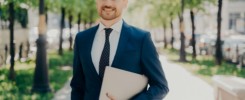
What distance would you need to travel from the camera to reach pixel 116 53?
3.18 m

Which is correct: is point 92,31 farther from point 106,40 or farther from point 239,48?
point 239,48

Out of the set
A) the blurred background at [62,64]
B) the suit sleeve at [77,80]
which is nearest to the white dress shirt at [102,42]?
the suit sleeve at [77,80]

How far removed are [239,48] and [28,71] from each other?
1078cm

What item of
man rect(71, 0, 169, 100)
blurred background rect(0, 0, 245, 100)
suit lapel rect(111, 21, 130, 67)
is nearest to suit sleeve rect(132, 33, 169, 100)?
man rect(71, 0, 169, 100)

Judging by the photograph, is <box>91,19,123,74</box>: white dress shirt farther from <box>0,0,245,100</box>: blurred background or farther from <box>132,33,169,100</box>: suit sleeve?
<box>0,0,245,100</box>: blurred background

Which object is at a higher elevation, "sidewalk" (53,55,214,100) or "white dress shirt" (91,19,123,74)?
"white dress shirt" (91,19,123,74)

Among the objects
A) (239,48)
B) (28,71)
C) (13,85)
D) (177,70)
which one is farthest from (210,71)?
(13,85)

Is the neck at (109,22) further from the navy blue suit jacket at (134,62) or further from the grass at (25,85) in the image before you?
the grass at (25,85)

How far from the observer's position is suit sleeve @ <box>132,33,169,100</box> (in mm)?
3137

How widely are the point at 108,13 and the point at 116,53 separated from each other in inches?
10.2

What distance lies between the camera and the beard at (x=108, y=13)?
10.4 ft

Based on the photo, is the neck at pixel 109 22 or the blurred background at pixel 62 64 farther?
the blurred background at pixel 62 64

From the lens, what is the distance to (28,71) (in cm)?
1875

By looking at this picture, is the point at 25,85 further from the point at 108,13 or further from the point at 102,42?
the point at 108,13
